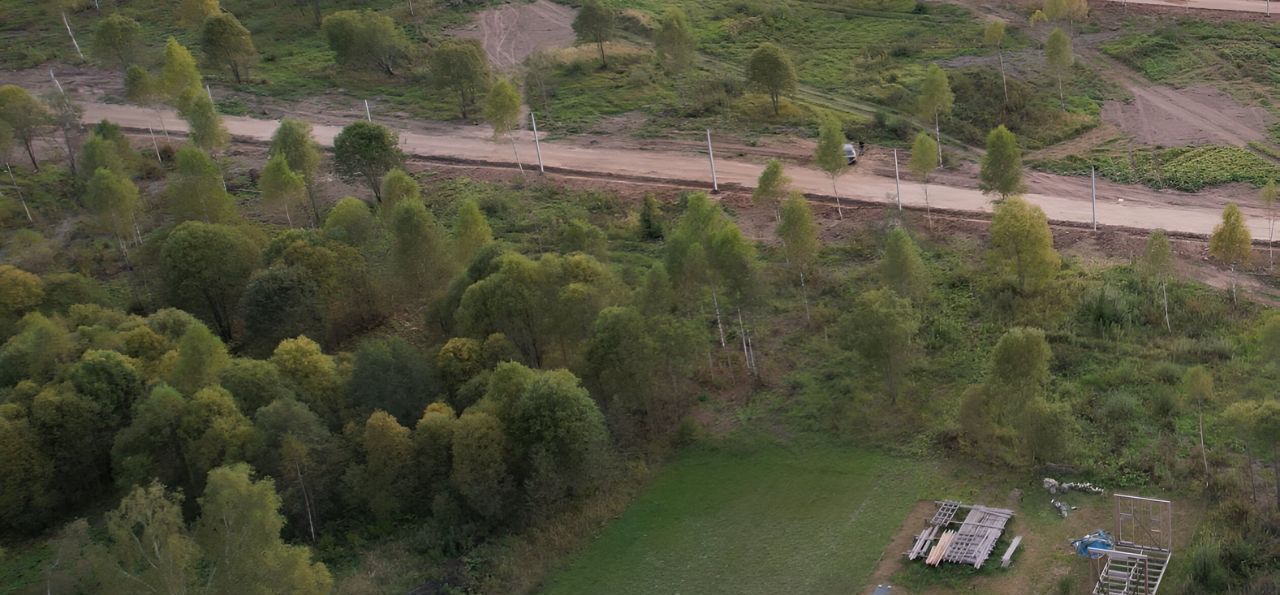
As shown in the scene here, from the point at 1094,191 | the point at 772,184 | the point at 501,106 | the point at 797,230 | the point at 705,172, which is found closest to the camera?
the point at 797,230

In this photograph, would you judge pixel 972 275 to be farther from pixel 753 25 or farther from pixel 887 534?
pixel 753 25

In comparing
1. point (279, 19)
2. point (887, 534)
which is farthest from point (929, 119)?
point (279, 19)

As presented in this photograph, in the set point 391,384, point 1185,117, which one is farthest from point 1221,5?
point 391,384

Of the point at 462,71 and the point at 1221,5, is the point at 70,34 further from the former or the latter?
the point at 1221,5

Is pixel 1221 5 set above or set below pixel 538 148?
below


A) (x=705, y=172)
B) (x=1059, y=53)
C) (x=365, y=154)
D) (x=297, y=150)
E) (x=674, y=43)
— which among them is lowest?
(x=705, y=172)

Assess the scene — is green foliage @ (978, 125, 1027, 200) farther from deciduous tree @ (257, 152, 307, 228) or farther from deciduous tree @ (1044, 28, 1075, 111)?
deciduous tree @ (257, 152, 307, 228)

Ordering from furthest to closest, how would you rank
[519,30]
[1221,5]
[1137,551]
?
1. [519,30]
2. [1221,5]
3. [1137,551]

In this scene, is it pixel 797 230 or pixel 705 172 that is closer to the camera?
pixel 797 230
